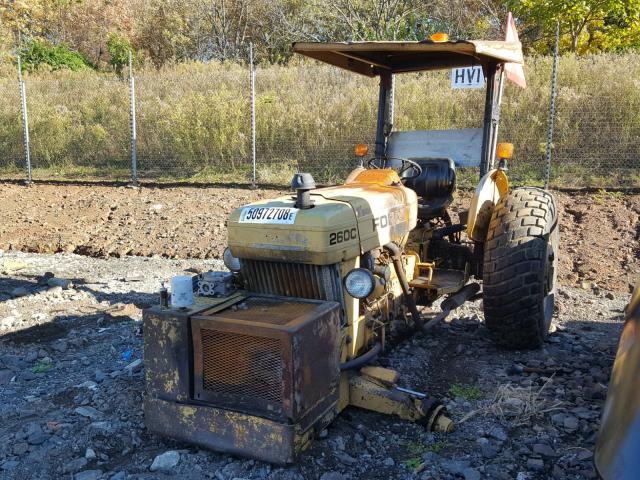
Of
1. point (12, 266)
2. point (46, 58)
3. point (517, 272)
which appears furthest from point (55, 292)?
point (46, 58)

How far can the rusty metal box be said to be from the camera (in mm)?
3102

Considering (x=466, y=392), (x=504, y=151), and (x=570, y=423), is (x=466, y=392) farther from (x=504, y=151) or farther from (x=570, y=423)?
(x=504, y=151)

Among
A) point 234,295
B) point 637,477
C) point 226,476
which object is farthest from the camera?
point 234,295

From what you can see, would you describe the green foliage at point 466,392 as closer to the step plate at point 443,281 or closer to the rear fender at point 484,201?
the step plate at point 443,281

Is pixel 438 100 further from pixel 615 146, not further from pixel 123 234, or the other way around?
pixel 123 234

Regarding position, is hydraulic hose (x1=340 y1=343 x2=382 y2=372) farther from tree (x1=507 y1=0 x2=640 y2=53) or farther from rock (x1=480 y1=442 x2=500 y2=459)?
tree (x1=507 y1=0 x2=640 y2=53)

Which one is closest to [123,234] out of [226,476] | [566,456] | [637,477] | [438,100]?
[438,100]

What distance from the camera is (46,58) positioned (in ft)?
76.2

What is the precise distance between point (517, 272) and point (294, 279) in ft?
5.72

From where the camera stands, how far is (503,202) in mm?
4934

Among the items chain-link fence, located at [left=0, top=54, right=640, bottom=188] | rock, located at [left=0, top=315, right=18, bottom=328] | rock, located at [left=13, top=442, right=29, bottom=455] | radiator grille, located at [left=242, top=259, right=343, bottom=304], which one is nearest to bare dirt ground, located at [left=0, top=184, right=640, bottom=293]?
chain-link fence, located at [left=0, top=54, right=640, bottom=188]

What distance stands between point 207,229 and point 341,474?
21.4 ft

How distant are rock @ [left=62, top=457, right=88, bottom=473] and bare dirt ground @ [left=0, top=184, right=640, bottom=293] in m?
5.36

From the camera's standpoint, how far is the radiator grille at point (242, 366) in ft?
10.3
